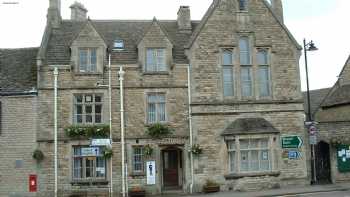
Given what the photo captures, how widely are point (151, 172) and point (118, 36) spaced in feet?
28.3

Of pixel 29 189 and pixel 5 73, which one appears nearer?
A: pixel 29 189

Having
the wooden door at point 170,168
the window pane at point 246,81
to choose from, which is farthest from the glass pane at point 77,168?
the window pane at point 246,81

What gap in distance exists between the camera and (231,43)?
29.5 meters

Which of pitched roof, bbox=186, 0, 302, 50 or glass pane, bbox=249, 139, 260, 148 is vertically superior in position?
pitched roof, bbox=186, 0, 302, 50

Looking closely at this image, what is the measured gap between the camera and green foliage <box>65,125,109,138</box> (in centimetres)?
2773

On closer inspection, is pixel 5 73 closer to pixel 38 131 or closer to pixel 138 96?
pixel 38 131

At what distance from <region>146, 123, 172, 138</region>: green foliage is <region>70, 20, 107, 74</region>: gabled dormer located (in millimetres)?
4289

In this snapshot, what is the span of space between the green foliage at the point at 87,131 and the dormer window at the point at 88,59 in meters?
3.27

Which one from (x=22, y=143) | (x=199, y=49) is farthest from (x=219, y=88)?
(x=22, y=143)

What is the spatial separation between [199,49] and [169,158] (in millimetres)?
6558

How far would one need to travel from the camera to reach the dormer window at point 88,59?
28.7 metres

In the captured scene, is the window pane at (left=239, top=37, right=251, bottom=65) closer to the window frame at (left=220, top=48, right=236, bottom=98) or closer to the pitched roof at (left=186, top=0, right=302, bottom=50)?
the window frame at (left=220, top=48, right=236, bottom=98)

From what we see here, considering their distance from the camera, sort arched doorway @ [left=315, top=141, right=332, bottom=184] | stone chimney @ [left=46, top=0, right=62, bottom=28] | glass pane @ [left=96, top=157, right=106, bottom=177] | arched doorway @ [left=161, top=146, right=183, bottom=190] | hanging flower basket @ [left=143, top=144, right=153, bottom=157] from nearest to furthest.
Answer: hanging flower basket @ [left=143, top=144, right=153, bottom=157] → glass pane @ [left=96, top=157, right=106, bottom=177] → arched doorway @ [left=161, top=146, right=183, bottom=190] → stone chimney @ [left=46, top=0, right=62, bottom=28] → arched doorway @ [left=315, top=141, right=332, bottom=184]

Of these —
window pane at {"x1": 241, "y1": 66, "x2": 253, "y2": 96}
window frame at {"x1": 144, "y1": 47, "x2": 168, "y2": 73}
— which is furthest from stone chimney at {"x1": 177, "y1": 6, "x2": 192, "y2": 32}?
window pane at {"x1": 241, "y1": 66, "x2": 253, "y2": 96}
